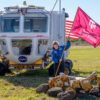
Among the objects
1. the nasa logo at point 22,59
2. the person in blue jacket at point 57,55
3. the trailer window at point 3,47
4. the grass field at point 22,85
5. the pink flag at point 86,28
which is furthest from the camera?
the trailer window at point 3,47

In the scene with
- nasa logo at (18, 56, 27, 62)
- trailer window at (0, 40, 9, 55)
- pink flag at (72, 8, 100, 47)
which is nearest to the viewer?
pink flag at (72, 8, 100, 47)

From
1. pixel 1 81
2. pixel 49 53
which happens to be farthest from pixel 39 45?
pixel 1 81

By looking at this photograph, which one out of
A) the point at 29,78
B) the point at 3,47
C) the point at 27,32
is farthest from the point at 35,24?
the point at 29,78

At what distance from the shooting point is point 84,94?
13492 millimetres

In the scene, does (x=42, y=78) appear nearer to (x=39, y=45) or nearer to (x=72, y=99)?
(x=39, y=45)

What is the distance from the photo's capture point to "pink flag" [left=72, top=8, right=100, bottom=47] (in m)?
16.3

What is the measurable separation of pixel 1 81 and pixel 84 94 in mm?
4676

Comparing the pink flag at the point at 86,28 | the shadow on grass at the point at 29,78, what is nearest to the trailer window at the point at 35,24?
the pink flag at the point at 86,28

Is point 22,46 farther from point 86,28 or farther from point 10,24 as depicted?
point 86,28

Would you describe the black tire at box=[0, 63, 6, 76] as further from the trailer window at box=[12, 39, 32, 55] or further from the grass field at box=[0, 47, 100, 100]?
the trailer window at box=[12, 39, 32, 55]

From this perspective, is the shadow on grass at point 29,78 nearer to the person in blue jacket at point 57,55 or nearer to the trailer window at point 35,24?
the person in blue jacket at point 57,55

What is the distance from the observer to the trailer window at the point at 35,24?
61.2 feet

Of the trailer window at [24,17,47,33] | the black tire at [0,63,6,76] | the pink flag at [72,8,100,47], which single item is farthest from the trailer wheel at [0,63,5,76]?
the pink flag at [72,8,100,47]

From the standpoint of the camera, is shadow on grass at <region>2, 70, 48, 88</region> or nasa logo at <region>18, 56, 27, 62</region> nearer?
shadow on grass at <region>2, 70, 48, 88</region>
